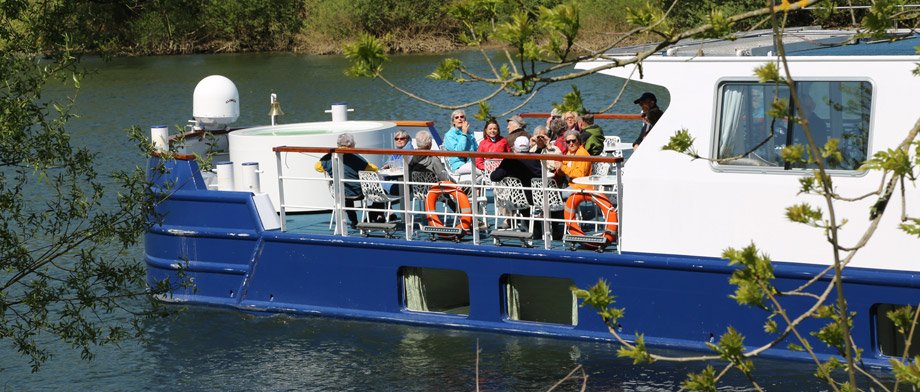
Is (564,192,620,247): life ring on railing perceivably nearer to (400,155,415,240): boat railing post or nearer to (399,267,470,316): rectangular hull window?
(400,155,415,240): boat railing post

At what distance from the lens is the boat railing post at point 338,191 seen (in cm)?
1083

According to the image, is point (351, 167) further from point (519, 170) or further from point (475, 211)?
point (519, 170)

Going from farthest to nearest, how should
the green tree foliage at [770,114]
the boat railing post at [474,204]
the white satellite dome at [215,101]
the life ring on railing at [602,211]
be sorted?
1. the white satellite dome at [215,101]
2. the boat railing post at [474,204]
3. the life ring on railing at [602,211]
4. the green tree foliage at [770,114]

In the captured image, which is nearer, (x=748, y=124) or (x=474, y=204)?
(x=748, y=124)

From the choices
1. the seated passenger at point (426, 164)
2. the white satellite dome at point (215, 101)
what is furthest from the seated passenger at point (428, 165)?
the white satellite dome at point (215, 101)

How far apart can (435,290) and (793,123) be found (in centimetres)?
377

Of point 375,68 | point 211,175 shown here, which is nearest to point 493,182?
point 211,175

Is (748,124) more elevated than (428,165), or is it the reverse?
(748,124)

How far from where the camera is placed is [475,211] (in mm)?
10203

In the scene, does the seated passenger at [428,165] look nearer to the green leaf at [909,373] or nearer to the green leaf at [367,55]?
the green leaf at [367,55]

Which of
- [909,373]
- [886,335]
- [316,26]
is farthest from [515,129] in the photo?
[316,26]

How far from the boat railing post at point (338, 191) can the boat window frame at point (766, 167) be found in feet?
10.8

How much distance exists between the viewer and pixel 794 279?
897 cm

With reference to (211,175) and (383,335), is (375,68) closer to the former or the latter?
(383,335)
